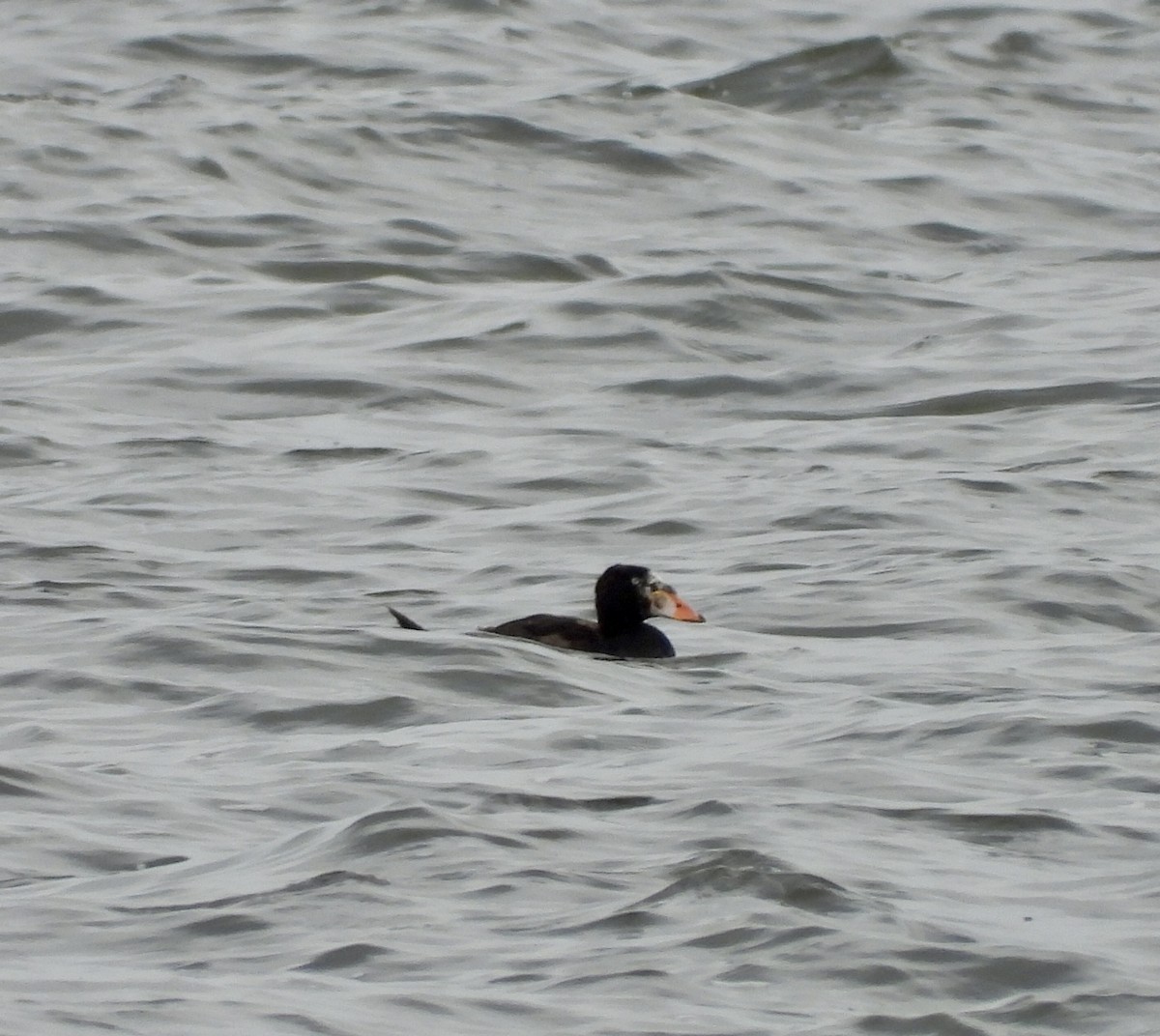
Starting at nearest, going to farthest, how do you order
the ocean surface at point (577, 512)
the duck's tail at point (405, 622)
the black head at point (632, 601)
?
the ocean surface at point (577, 512) < the duck's tail at point (405, 622) < the black head at point (632, 601)

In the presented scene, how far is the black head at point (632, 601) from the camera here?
9359mm

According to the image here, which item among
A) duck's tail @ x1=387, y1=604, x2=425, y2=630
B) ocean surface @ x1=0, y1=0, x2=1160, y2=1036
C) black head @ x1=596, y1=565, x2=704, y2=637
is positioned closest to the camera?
ocean surface @ x1=0, y1=0, x2=1160, y2=1036

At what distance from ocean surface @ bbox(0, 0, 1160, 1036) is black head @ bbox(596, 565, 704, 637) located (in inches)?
6.0

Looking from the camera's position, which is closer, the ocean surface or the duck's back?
the ocean surface

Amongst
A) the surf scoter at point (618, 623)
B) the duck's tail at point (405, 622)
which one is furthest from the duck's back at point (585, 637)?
the duck's tail at point (405, 622)

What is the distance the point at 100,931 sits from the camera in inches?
227

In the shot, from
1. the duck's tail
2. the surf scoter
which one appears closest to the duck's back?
the surf scoter

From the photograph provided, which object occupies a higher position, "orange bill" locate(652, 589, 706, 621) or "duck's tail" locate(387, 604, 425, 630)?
"duck's tail" locate(387, 604, 425, 630)

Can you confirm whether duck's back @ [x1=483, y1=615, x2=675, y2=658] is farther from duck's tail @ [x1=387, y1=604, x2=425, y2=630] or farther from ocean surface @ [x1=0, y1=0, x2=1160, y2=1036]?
duck's tail @ [x1=387, y1=604, x2=425, y2=630]

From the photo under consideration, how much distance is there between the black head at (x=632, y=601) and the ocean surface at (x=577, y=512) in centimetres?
15

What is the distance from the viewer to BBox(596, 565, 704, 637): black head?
936 centimetres

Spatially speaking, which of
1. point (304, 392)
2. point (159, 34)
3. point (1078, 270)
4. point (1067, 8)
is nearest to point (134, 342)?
point (304, 392)

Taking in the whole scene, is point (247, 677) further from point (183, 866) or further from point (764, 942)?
point (764, 942)

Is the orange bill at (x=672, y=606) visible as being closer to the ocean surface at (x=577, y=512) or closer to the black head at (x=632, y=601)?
the black head at (x=632, y=601)
